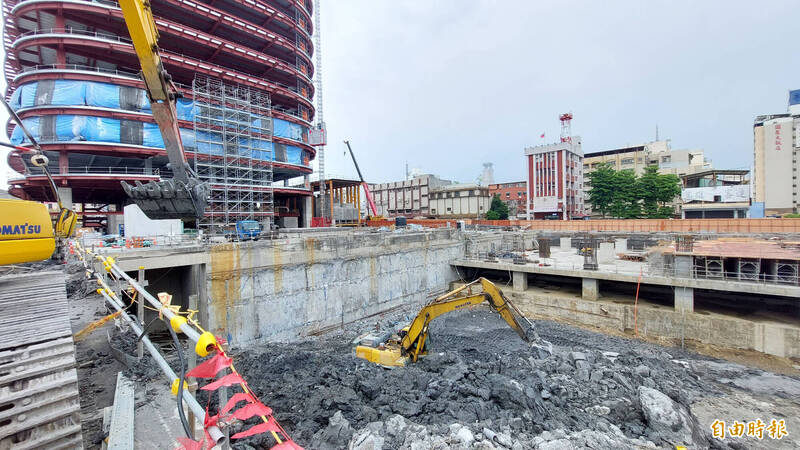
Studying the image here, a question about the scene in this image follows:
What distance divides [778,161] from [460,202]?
47.2 metres

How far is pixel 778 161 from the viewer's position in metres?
50.7

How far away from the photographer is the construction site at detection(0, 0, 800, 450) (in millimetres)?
4582

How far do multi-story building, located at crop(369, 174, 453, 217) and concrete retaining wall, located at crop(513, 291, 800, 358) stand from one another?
158 feet

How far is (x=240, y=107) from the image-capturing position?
3362cm

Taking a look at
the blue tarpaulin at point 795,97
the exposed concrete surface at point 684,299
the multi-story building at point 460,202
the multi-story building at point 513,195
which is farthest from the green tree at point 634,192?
the exposed concrete surface at point 684,299

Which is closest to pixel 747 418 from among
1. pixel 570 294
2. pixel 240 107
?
pixel 570 294

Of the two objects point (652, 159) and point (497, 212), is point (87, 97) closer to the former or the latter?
point (497, 212)

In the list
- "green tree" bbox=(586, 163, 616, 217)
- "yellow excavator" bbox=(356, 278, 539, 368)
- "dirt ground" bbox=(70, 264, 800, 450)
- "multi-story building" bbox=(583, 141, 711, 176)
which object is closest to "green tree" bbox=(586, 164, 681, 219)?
"green tree" bbox=(586, 163, 616, 217)

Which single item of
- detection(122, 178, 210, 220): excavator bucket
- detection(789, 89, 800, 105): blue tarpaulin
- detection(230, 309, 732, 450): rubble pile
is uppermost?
detection(789, 89, 800, 105): blue tarpaulin

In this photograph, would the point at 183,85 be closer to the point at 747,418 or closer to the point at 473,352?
the point at 473,352

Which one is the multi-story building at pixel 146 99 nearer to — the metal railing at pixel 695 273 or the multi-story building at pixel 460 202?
the metal railing at pixel 695 273

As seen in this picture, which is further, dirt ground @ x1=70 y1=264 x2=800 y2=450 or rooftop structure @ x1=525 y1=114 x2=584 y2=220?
rooftop structure @ x1=525 y1=114 x2=584 y2=220

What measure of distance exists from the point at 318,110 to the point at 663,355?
167ft

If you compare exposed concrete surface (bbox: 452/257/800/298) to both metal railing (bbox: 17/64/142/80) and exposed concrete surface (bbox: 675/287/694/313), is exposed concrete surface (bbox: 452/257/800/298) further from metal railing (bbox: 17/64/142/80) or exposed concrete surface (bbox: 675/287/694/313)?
metal railing (bbox: 17/64/142/80)
